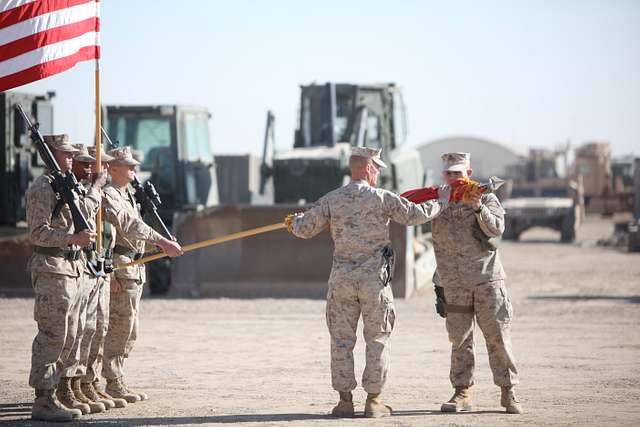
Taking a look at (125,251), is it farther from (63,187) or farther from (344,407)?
(344,407)

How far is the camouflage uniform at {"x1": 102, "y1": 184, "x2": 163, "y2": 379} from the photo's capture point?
29.2 feet

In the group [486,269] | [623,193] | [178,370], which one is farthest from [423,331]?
[623,193]

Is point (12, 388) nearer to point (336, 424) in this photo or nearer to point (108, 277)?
point (108, 277)

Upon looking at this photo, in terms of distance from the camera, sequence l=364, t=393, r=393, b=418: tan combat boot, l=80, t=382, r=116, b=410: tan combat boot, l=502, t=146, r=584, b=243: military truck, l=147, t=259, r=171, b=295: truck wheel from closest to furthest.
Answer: l=364, t=393, r=393, b=418: tan combat boot < l=80, t=382, r=116, b=410: tan combat boot < l=147, t=259, r=171, b=295: truck wheel < l=502, t=146, r=584, b=243: military truck

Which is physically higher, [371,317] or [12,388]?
[371,317]

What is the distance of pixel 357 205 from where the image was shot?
27.5ft

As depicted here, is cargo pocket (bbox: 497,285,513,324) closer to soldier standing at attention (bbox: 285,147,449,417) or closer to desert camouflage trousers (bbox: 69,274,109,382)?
soldier standing at attention (bbox: 285,147,449,417)

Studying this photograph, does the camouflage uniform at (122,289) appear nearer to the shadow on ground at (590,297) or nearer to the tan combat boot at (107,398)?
the tan combat boot at (107,398)

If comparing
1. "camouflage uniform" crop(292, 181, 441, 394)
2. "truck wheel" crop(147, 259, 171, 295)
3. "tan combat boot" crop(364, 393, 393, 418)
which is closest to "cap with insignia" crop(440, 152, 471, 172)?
"camouflage uniform" crop(292, 181, 441, 394)

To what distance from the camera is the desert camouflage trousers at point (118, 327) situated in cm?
897

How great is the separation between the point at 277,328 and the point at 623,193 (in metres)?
37.5

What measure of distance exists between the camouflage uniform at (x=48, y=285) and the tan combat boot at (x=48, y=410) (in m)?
0.08

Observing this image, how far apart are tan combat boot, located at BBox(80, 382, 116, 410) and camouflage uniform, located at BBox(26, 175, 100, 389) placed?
0.65 m

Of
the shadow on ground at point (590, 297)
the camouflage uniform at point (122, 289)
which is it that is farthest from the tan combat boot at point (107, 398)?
the shadow on ground at point (590, 297)
